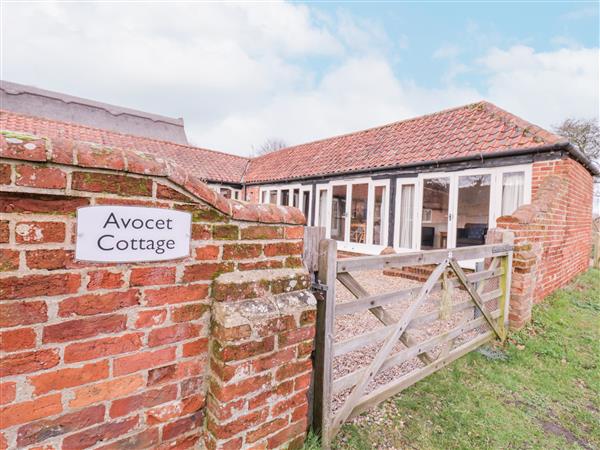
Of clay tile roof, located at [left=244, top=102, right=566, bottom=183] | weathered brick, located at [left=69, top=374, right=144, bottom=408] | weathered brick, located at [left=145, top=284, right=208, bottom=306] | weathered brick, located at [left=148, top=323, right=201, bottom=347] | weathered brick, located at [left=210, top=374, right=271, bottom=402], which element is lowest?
weathered brick, located at [left=210, top=374, right=271, bottom=402]

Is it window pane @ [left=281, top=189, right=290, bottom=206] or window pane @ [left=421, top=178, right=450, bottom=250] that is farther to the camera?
window pane @ [left=281, top=189, right=290, bottom=206]

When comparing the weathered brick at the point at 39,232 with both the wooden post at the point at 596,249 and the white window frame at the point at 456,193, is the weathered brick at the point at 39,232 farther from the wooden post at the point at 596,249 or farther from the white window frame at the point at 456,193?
the wooden post at the point at 596,249

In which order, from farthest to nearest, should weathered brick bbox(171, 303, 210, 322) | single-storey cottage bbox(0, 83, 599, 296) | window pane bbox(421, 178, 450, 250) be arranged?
window pane bbox(421, 178, 450, 250), single-storey cottage bbox(0, 83, 599, 296), weathered brick bbox(171, 303, 210, 322)

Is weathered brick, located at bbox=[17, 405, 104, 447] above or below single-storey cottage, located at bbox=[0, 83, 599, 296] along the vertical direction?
below

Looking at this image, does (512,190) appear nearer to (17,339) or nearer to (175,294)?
(175,294)

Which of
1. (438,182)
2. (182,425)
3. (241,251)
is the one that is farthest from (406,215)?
(182,425)

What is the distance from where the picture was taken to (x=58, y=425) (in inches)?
50.6

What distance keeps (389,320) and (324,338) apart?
866 millimetres

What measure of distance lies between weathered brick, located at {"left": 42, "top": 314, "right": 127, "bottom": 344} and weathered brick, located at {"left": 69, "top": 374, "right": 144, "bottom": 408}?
0.77 feet

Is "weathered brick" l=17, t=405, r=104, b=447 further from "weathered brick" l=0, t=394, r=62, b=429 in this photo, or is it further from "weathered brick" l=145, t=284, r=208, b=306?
"weathered brick" l=145, t=284, r=208, b=306

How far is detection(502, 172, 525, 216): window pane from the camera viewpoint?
21.9ft

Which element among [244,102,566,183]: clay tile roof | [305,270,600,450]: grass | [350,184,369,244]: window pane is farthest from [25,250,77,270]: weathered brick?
[350,184,369,244]: window pane

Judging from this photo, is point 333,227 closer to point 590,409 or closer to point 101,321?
point 590,409

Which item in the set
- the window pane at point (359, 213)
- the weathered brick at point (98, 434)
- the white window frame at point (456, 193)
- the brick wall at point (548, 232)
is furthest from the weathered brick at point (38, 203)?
the window pane at point (359, 213)
